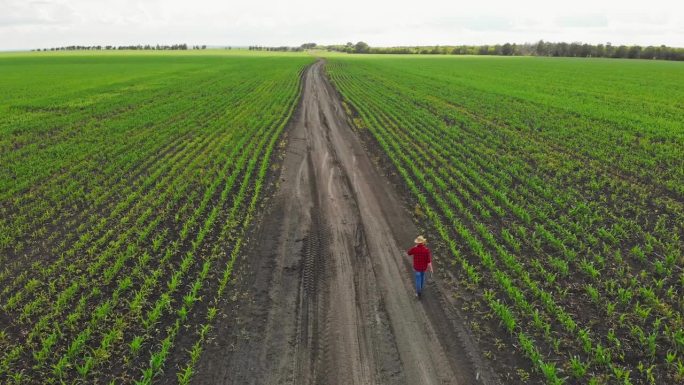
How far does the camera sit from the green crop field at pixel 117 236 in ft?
24.3

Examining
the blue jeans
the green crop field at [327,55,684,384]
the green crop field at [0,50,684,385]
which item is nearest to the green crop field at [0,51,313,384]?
the green crop field at [0,50,684,385]

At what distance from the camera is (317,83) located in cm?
4925

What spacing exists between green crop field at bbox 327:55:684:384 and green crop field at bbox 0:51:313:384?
6.08 metres

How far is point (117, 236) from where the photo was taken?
37.6ft

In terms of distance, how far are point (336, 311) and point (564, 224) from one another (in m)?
7.89

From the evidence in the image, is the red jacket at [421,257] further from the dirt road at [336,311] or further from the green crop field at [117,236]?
the green crop field at [117,236]

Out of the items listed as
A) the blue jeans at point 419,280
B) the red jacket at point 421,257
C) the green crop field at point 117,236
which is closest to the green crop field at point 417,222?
the green crop field at point 117,236

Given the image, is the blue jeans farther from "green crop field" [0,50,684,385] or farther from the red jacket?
"green crop field" [0,50,684,385]

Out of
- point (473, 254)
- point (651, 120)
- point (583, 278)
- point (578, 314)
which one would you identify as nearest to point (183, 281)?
point (473, 254)

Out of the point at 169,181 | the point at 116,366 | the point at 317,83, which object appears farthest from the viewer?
the point at 317,83

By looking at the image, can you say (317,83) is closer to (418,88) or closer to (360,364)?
(418,88)

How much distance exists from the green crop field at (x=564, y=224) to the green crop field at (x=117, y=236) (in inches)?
239

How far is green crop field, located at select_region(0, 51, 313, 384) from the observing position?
7.42m

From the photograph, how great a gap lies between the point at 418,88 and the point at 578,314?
38910 millimetres
